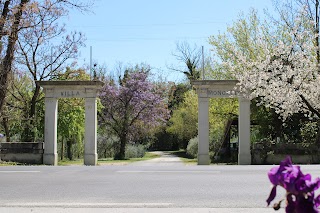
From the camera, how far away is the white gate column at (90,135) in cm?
2234

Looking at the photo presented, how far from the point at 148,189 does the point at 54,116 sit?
12871mm

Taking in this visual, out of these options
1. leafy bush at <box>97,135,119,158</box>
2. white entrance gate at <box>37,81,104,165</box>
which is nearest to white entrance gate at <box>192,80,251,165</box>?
white entrance gate at <box>37,81,104,165</box>

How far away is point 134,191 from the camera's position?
10680 mm

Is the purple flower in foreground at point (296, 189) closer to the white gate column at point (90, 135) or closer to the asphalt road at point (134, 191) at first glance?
the asphalt road at point (134, 191)

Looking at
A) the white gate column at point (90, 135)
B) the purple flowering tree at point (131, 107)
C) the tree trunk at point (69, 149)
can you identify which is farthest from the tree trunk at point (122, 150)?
the white gate column at point (90, 135)

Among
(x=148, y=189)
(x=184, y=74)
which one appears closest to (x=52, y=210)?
(x=148, y=189)

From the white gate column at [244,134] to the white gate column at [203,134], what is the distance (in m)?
1.62

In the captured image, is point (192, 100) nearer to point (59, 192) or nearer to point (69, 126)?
point (69, 126)

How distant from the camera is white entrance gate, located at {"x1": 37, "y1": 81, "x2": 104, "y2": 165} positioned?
22.4 m

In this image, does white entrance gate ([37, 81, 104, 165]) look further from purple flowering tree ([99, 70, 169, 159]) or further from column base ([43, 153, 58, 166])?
Answer: purple flowering tree ([99, 70, 169, 159])

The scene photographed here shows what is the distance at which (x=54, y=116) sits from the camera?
2273 cm

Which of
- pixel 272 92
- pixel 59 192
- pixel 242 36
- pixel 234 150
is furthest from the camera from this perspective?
pixel 242 36

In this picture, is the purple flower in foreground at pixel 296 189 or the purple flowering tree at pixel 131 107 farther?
the purple flowering tree at pixel 131 107

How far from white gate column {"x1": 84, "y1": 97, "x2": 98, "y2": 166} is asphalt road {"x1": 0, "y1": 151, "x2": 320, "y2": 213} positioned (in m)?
7.13
